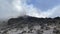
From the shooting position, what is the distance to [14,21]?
178500 millimetres

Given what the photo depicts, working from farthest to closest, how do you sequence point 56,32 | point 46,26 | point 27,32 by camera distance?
1. point 46,26
2. point 27,32
3. point 56,32

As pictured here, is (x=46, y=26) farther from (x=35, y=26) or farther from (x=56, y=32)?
(x=56, y=32)

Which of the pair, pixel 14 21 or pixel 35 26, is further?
pixel 14 21

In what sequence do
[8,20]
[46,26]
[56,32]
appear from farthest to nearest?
[8,20], [46,26], [56,32]

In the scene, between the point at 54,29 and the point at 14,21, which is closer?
the point at 54,29

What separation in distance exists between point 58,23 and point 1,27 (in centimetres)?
4228

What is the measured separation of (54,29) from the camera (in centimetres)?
12888

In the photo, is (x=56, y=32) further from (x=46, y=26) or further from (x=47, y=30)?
(x=46, y=26)

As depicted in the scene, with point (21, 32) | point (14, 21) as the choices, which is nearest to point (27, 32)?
point (21, 32)

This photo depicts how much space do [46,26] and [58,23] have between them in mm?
7972

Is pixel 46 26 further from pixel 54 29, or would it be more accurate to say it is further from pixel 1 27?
pixel 1 27

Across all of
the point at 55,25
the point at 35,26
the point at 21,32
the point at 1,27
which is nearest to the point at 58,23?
the point at 55,25

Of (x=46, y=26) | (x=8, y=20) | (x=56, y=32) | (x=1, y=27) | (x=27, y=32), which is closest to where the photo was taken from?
(x=56, y=32)

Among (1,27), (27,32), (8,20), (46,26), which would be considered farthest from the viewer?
(8,20)
